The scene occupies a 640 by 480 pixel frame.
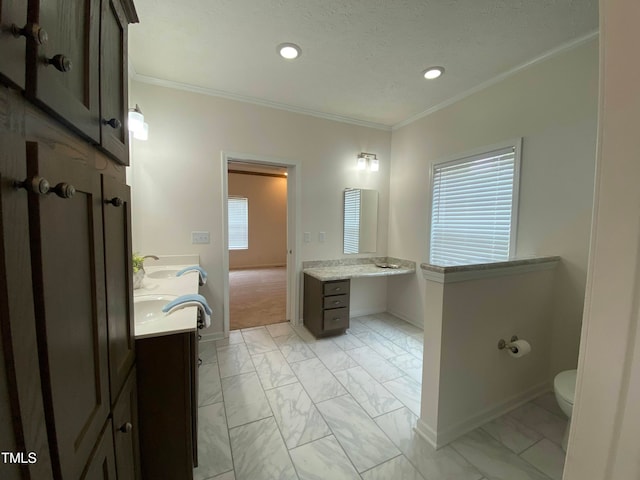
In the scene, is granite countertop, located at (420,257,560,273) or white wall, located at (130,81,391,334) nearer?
granite countertop, located at (420,257,560,273)

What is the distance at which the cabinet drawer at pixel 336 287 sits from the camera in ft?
9.48

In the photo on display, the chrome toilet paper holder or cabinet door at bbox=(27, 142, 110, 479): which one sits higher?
cabinet door at bbox=(27, 142, 110, 479)

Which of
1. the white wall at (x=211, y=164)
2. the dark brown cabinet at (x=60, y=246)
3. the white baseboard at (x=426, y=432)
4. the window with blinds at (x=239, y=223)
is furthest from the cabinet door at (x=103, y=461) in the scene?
the window with blinds at (x=239, y=223)

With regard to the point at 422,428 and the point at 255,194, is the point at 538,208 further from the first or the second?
the point at 255,194

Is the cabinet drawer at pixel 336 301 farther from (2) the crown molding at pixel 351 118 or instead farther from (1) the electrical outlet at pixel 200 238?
(2) the crown molding at pixel 351 118

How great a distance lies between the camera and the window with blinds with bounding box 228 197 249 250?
22.7ft

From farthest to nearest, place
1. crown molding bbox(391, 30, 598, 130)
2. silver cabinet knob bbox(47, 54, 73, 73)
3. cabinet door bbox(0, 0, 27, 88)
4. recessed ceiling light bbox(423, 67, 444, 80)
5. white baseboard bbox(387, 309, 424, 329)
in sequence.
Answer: white baseboard bbox(387, 309, 424, 329) < recessed ceiling light bbox(423, 67, 444, 80) < crown molding bbox(391, 30, 598, 130) < silver cabinet knob bbox(47, 54, 73, 73) < cabinet door bbox(0, 0, 27, 88)

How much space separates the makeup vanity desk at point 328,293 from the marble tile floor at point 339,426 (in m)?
0.37

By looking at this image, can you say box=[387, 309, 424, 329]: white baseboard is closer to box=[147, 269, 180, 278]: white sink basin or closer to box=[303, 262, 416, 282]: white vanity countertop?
box=[303, 262, 416, 282]: white vanity countertop

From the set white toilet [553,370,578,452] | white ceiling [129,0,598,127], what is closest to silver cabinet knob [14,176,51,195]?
white ceiling [129,0,598,127]

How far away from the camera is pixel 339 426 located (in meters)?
1.70

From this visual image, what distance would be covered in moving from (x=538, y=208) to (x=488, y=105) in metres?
1.11

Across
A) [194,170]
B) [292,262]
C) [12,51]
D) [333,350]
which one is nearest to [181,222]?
[194,170]

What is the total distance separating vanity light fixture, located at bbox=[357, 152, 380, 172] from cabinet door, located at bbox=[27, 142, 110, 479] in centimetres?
309
